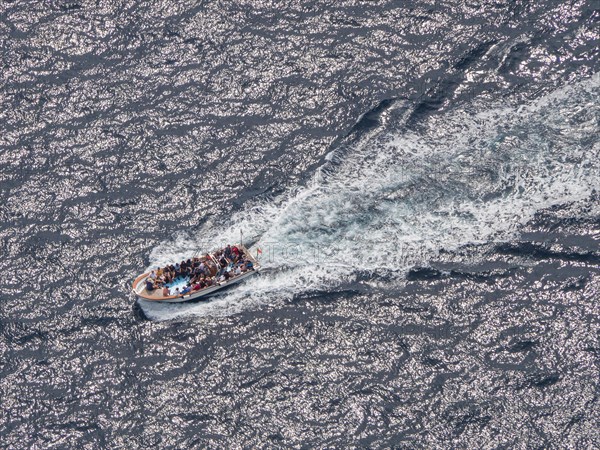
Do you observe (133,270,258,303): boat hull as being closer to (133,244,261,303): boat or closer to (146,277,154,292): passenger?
(133,244,261,303): boat

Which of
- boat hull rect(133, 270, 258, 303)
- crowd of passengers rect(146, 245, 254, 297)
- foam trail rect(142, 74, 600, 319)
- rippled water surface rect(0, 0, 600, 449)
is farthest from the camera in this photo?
foam trail rect(142, 74, 600, 319)

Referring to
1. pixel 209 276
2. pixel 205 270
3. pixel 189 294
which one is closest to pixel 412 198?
pixel 209 276

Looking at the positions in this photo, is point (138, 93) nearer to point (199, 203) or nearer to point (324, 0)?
point (199, 203)

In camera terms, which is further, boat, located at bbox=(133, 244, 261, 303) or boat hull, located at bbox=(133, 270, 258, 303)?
boat, located at bbox=(133, 244, 261, 303)

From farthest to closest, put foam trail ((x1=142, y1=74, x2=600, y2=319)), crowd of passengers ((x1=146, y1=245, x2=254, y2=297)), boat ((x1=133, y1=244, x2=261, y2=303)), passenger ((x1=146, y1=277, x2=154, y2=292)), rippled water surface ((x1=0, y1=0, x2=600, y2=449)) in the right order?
foam trail ((x1=142, y1=74, x2=600, y2=319)) < crowd of passengers ((x1=146, y1=245, x2=254, y2=297)) < boat ((x1=133, y1=244, x2=261, y2=303)) < passenger ((x1=146, y1=277, x2=154, y2=292)) < rippled water surface ((x1=0, y1=0, x2=600, y2=449))

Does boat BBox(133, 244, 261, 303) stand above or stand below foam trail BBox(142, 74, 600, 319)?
below

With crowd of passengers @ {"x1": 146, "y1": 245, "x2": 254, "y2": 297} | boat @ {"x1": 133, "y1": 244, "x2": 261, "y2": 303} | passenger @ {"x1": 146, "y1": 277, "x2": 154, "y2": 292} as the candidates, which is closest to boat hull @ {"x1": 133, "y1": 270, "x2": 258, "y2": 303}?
boat @ {"x1": 133, "y1": 244, "x2": 261, "y2": 303}

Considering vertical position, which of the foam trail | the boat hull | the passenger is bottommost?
the boat hull

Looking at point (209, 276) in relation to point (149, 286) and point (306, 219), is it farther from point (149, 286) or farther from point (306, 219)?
point (306, 219)

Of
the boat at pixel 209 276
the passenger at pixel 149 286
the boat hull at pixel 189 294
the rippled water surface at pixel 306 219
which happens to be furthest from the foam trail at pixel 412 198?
the passenger at pixel 149 286
